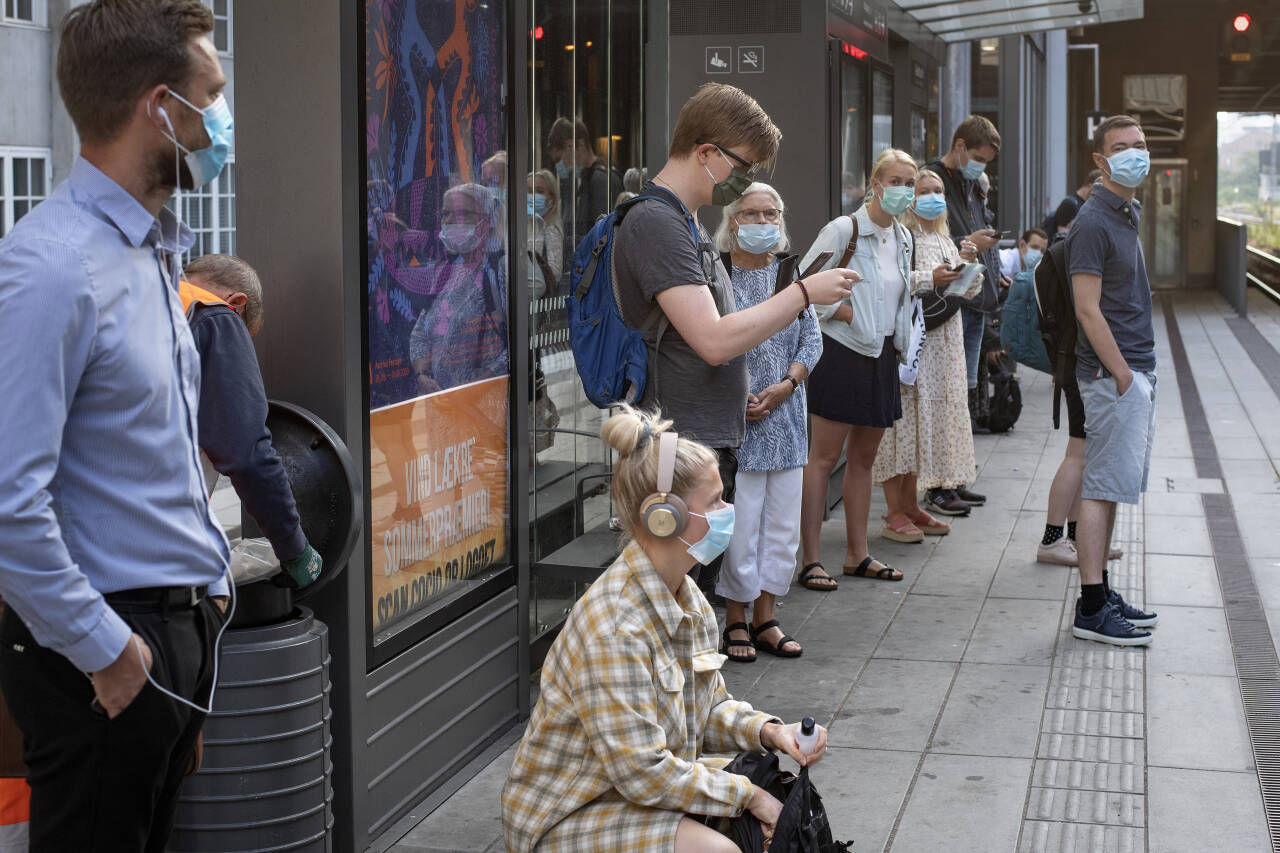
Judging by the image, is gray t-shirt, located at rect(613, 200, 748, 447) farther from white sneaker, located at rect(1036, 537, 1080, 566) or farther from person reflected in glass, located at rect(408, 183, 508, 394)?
white sneaker, located at rect(1036, 537, 1080, 566)

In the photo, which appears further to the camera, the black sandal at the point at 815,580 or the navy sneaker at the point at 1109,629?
the black sandal at the point at 815,580

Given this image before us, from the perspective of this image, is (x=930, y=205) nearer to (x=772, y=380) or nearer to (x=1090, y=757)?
(x=772, y=380)

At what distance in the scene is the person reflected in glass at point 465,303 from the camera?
13.9ft

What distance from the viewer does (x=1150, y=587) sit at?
680cm

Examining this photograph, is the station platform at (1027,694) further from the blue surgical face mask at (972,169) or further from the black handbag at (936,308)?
the blue surgical face mask at (972,169)

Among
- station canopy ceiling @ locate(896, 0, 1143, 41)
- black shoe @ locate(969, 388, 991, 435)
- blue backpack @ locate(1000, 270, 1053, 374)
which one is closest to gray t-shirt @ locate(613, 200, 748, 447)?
blue backpack @ locate(1000, 270, 1053, 374)

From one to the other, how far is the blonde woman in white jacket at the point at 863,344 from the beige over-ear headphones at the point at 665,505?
3526 mm

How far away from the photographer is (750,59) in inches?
292

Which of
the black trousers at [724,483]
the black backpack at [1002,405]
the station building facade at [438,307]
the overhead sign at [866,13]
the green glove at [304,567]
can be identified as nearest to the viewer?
the green glove at [304,567]

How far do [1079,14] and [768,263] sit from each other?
866cm

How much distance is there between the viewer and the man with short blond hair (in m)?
4.05

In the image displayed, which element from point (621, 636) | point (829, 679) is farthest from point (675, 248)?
point (829, 679)

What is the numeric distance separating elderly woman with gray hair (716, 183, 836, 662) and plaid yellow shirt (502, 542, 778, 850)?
2.51 metres

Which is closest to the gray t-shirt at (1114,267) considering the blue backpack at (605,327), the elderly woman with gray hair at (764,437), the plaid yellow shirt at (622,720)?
the elderly woman with gray hair at (764,437)
